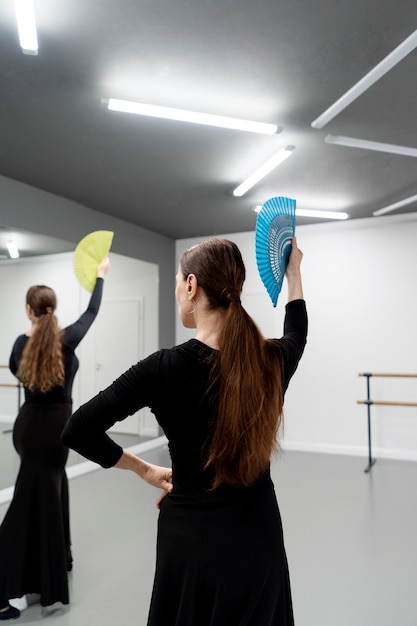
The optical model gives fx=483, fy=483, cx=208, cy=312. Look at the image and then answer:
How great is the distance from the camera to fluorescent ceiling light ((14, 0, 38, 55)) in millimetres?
2020

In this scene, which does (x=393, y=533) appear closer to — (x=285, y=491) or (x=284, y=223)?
(x=285, y=491)

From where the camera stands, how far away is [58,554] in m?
2.36

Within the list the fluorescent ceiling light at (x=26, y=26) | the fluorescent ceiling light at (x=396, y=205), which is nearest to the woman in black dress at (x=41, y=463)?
the fluorescent ceiling light at (x=26, y=26)

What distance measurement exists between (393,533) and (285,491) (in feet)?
3.97

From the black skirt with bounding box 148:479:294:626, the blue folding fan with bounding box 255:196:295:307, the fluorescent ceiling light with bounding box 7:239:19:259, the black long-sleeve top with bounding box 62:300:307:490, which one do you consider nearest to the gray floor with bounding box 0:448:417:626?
the black skirt with bounding box 148:479:294:626

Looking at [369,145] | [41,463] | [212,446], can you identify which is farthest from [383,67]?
[41,463]

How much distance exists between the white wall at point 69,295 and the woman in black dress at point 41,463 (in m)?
2.26

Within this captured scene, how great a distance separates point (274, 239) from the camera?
1218mm

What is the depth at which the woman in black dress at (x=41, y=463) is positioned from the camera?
7.66 ft

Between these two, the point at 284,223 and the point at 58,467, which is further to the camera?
the point at 58,467

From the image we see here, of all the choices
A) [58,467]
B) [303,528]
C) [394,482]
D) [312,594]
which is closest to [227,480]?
[58,467]

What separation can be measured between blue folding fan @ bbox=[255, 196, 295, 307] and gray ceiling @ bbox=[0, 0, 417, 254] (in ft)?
4.73

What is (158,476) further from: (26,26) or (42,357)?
(26,26)

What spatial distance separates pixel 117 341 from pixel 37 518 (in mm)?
4275
